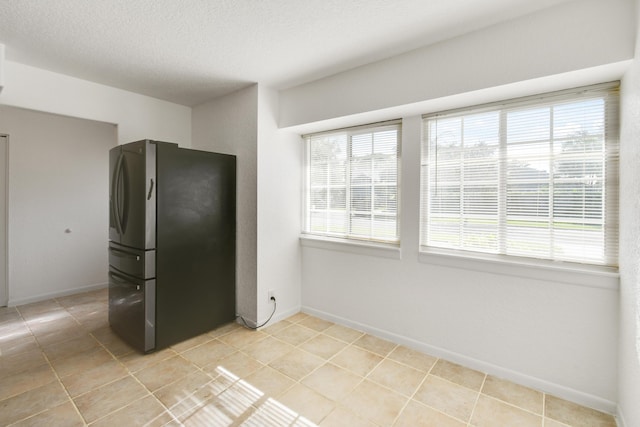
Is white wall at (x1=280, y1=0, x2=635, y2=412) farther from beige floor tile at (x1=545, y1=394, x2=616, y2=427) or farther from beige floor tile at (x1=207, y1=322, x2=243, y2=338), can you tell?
beige floor tile at (x1=207, y1=322, x2=243, y2=338)

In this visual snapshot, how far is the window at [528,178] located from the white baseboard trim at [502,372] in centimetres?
85

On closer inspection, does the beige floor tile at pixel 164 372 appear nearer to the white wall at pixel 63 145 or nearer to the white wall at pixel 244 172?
the white wall at pixel 244 172

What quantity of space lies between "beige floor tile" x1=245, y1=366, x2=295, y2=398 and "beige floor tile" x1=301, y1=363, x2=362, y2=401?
139 millimetres

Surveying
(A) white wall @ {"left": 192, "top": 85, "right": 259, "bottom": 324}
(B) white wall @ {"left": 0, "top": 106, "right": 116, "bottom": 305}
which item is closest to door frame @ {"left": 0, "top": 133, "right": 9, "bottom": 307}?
(B) white wall @ {"left": 0, "top": 106, "right": 116, "bottom": 305}

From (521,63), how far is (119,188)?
3.29 metres

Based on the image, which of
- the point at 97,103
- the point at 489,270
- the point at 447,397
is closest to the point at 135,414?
the point at 447,397

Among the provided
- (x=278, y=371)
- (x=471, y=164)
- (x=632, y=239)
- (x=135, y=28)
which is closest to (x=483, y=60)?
(x=471, y=164)

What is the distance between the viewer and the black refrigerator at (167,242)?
2529mm

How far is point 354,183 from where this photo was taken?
3.20 meters

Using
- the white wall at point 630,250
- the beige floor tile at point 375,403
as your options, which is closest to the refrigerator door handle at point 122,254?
the beige floor tile at point 375,403

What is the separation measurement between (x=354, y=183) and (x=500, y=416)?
2.19 metres

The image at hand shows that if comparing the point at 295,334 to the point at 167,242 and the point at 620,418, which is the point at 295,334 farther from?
the point at 620,418

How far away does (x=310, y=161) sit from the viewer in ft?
11.7

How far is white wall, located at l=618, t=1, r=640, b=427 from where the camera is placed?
150cm
